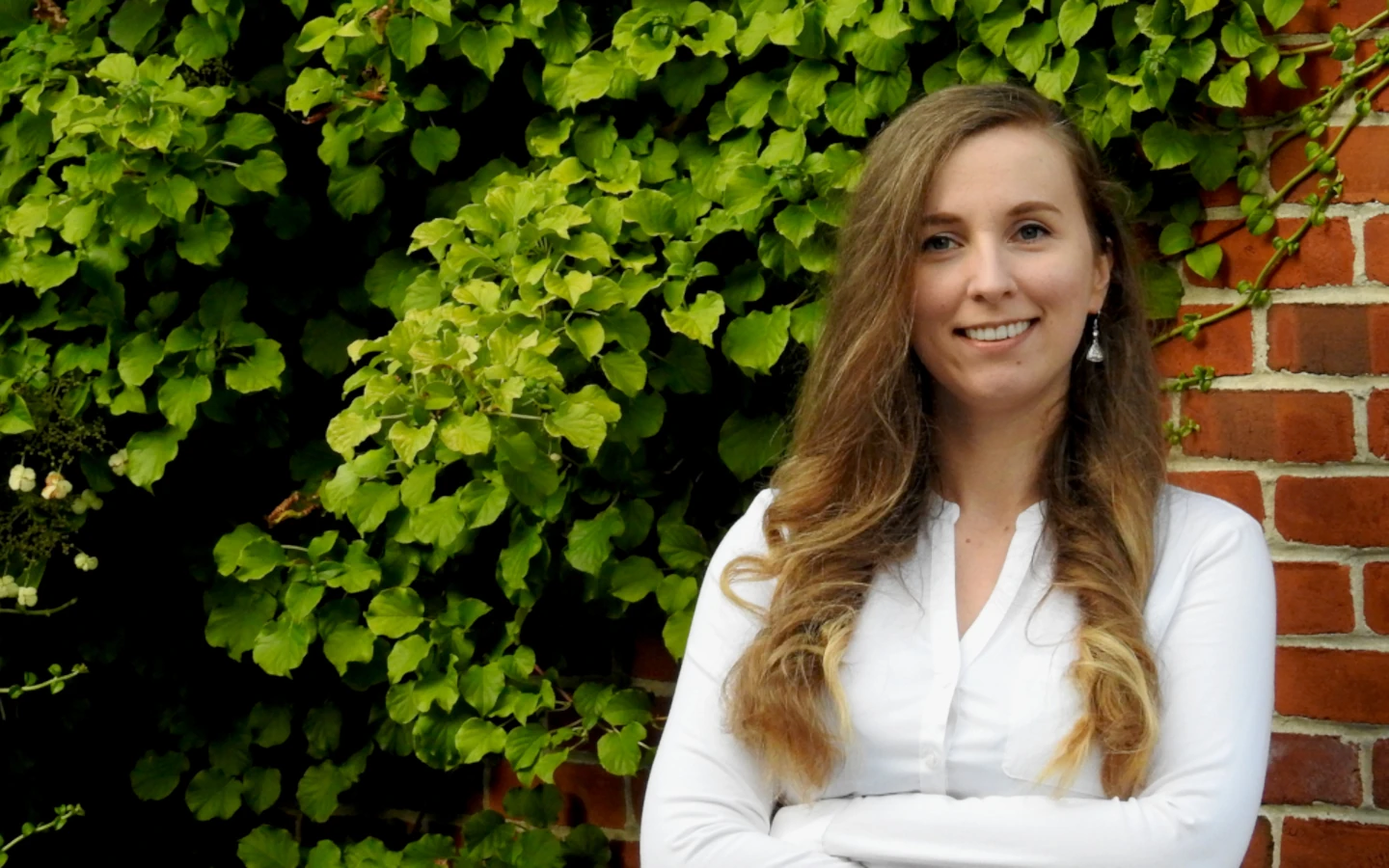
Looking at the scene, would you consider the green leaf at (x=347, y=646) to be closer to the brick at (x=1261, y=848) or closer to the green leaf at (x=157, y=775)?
the green leaf at (x=157, y=775)

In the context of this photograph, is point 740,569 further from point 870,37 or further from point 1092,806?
point 870,37

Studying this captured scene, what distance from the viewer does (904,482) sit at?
1866 millimetres

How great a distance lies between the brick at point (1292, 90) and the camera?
199 cm

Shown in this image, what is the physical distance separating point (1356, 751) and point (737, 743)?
834 mm

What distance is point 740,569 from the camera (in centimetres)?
185

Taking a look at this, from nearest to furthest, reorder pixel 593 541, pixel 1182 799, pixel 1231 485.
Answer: pixel 1182 799, pixel 1231 485, pixel 593 541

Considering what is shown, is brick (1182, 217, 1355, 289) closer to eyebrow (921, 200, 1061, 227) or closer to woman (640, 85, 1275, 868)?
woman (640, 85, 1275, 868)

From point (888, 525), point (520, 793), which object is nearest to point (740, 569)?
point (888, 525)

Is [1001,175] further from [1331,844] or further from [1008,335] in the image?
[1331,844]

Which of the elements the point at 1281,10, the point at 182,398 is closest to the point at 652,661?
the point at 182,398

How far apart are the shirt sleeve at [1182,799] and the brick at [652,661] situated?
724 mm

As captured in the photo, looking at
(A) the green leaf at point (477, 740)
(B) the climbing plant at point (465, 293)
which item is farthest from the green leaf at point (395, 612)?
(A) the green leaf at point (477, 740)

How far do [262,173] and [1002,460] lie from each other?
1.22 meters

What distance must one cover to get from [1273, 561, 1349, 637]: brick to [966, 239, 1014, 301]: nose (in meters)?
0.58
